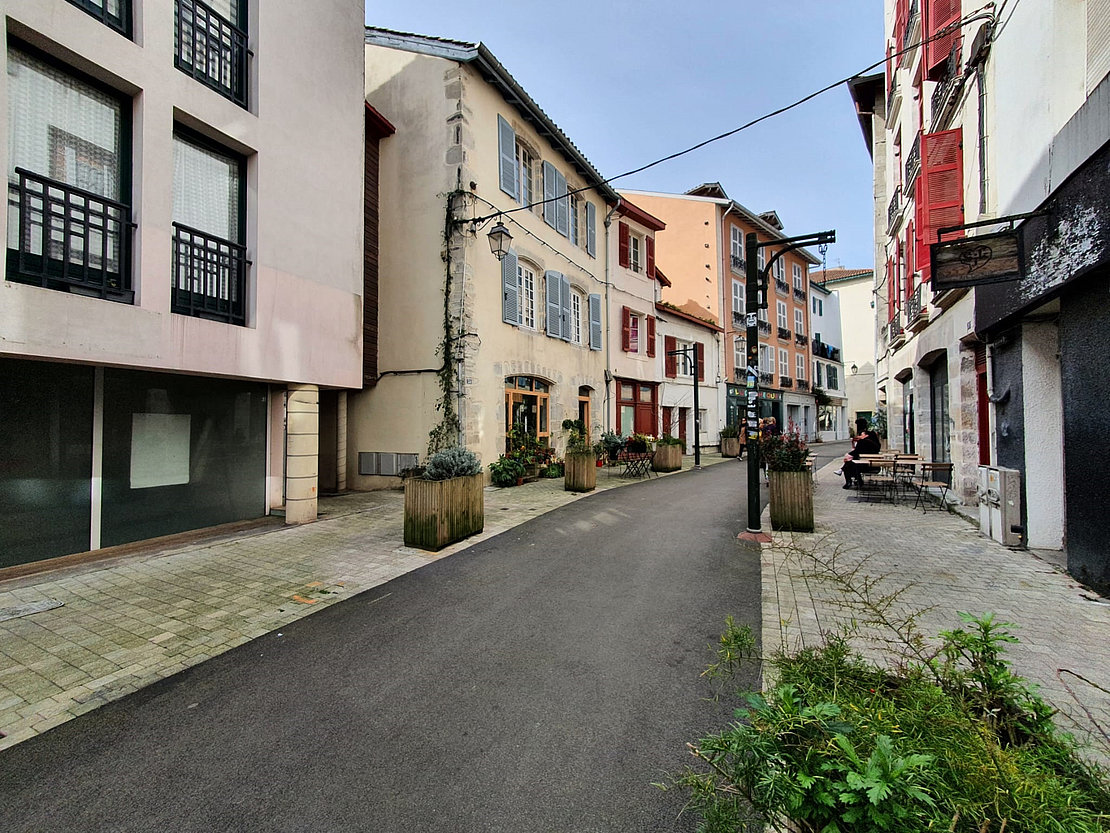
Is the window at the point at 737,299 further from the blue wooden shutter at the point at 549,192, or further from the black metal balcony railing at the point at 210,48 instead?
the black metal balcony railing at the point at 210,48

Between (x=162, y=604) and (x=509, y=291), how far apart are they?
927 centimetres

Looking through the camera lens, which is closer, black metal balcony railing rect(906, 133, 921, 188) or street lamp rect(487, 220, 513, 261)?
street lamp rect(487, 220, 513, 261)

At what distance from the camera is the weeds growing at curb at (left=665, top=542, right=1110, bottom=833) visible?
125 centimetres

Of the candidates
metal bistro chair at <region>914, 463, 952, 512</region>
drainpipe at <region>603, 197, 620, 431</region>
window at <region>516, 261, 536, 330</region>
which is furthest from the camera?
drainpipe at <region>603, 197, 620, 431</region>

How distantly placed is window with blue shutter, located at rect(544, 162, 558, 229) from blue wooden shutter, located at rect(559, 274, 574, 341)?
1493mm

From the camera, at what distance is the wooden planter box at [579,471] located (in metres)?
10.7

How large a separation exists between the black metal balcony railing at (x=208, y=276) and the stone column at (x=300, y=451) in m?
1.37

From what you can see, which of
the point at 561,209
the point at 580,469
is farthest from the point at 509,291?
the point at 580,469

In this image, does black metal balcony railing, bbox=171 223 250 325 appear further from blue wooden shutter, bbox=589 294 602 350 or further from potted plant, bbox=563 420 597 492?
blue wooden shutter, bbox=589 294 602 350

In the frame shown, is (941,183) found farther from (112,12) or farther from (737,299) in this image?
(737,299)

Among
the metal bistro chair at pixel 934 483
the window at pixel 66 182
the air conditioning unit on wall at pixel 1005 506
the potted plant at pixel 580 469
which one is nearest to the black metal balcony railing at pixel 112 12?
the window at pixel 66 182

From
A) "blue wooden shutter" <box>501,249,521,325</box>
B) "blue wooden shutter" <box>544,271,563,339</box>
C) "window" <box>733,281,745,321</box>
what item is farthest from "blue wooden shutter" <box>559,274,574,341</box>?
"window" <box>733,281,745,321</box>

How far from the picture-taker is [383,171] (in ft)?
38.7

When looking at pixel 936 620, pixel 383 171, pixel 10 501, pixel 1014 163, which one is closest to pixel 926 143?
pixel 1014 163
